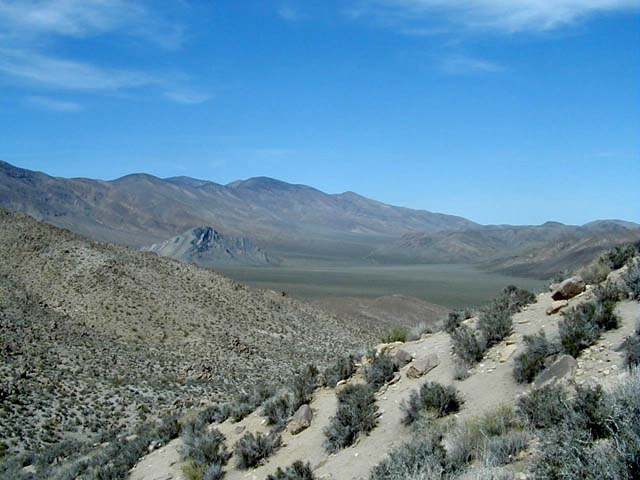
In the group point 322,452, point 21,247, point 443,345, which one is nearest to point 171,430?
point 322,452

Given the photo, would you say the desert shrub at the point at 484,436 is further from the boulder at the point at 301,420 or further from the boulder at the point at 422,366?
the boulder at the point at 301,420

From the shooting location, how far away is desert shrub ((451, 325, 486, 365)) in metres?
10.3

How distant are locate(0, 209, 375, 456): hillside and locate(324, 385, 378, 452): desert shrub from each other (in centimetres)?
1266

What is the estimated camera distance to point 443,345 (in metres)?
12.0

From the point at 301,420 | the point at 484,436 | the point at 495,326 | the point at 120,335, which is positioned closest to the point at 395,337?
the point at 495,326

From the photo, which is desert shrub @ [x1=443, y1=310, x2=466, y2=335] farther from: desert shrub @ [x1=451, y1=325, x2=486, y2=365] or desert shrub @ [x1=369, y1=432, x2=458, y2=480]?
desert shrub @ [x1=369, y1=432, x2=458, y2=480]

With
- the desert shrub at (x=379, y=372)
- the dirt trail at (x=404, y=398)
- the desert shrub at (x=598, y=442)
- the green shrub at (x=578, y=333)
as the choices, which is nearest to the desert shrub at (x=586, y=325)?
the green shrub at (x=578, y=333)

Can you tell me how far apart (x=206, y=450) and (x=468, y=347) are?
17.0 feet

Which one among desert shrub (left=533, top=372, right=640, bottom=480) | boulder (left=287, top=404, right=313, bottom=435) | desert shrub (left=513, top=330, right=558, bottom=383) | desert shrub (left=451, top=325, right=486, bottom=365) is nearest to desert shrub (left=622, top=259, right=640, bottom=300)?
desert shrub (left=513, top=330, right=558, bottom=383)

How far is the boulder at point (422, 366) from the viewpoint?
10.7m

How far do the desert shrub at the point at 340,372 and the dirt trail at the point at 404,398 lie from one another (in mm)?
266

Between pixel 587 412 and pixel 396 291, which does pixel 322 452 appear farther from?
pixel 396 291

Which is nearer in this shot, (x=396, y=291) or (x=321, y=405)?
(x=321, y=405)

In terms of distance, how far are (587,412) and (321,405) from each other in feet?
20.3
